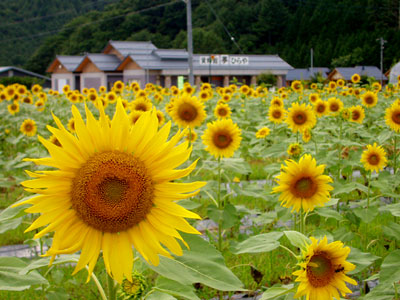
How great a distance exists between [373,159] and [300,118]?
0.74 metres

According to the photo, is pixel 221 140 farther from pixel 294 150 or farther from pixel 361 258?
pixel 361 258

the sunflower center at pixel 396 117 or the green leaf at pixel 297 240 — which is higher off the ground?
the sunflower center at pixel 396 117

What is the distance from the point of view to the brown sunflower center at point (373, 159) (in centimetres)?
293

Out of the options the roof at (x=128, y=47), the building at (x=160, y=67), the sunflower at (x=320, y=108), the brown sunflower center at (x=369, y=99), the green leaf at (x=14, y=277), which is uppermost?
the roof at (x=128, y=47)

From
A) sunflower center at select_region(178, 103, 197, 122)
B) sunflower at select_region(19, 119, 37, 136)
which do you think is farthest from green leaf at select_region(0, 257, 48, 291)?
sunflower at select_region(19, 119, 37, 136)

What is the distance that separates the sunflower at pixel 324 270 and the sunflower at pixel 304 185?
552 mm

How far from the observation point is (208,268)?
1.14 metres

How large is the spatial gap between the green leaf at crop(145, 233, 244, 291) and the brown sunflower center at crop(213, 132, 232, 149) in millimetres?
1884

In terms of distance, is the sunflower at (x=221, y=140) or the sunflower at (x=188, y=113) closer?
the sunflower at (x=221, y=140)

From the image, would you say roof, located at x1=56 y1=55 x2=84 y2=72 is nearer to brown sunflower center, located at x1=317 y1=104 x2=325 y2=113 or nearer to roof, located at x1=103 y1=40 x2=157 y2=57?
roof, located at x1=103 y1=40 x2=157 y2=57

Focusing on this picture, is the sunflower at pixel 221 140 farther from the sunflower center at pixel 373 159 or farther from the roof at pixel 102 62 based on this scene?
the roof at pixel 102 62

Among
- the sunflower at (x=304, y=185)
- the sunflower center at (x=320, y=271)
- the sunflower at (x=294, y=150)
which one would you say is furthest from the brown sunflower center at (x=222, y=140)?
the sunflower center at (x=320, y=271)

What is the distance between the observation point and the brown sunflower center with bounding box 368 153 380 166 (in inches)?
115

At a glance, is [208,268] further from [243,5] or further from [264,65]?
[243,5]
